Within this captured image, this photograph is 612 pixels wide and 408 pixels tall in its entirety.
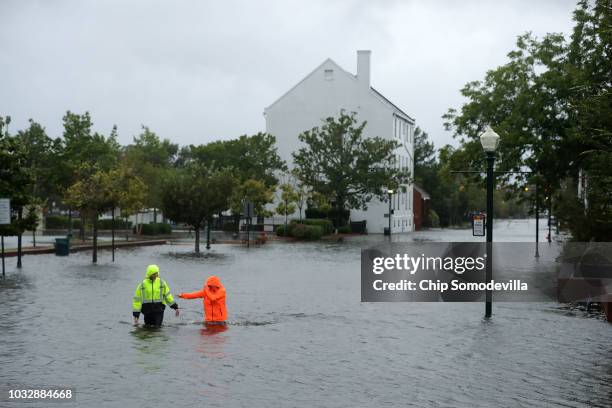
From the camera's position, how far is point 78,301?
758 inches

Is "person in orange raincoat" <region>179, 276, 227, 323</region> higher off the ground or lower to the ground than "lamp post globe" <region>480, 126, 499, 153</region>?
lower

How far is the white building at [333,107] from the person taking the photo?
3024 inches

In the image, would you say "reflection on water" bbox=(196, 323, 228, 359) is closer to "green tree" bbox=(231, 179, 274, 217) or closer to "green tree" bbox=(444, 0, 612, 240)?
"green tree" bbox=(444, 0, 612, 240)

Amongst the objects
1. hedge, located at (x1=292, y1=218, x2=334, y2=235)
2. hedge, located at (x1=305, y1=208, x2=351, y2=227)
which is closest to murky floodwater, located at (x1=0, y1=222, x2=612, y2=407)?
hedge, located at (x1=292, y1=218, x2=334, y2=235)

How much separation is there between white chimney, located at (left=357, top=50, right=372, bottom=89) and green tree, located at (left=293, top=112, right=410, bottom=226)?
6.74 m

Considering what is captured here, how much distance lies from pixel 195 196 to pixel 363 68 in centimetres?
3893

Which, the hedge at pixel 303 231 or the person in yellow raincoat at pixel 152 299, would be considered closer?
the person in yellow raincoat at pixel 152 299

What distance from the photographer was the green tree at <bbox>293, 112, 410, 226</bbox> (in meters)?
70.1

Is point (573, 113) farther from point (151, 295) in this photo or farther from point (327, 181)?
point (327, 181)

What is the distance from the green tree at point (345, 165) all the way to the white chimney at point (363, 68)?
6.74m

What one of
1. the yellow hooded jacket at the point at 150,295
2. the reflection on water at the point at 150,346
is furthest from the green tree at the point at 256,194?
the reflection on water at the point at 150,346

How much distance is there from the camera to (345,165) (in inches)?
2768

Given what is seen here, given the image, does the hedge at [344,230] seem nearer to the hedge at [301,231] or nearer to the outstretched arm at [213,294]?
the hedge at [301,231]

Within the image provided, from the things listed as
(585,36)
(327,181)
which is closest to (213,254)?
(585,36)
